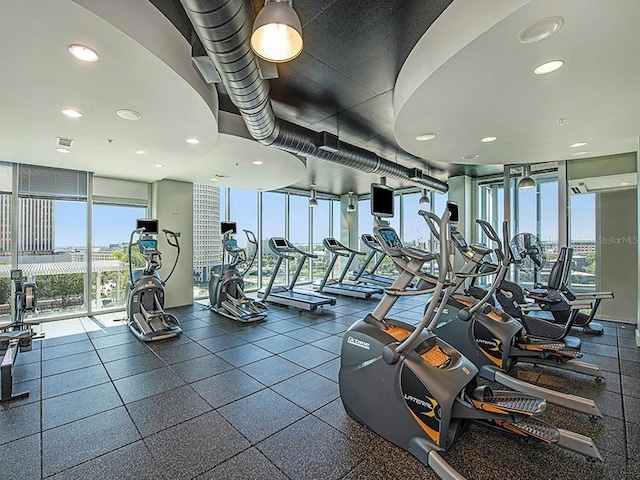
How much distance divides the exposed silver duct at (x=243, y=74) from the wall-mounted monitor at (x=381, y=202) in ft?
2.73

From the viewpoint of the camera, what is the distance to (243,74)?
2.22 metres

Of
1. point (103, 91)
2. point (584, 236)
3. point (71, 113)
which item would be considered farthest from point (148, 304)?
point (584, 236)

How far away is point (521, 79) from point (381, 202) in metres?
2.15

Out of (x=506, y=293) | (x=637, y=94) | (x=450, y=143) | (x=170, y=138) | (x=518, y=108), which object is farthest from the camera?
(x=506, y=293)

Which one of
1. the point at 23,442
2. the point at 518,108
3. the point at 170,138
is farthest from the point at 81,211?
the point at 518,108

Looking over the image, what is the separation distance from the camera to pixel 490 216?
8.59 metres

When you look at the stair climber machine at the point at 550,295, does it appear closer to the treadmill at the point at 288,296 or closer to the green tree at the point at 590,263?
the green tree at the point at 590,263

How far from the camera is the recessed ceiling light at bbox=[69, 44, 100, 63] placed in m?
2.04

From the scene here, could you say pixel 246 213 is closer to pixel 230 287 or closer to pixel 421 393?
pixel 230 287

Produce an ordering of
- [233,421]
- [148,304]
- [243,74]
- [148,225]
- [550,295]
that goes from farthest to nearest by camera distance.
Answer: [148,225] < [148,304] < [550,295] < [233,421] < [243,74]

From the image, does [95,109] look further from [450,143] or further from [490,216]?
[490,216]

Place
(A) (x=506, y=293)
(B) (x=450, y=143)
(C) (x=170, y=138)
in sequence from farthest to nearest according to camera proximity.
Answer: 1. (A) (x=506, y=293)
2. (B) (x=450, y=143)
3. (C) (x=170, y=138)

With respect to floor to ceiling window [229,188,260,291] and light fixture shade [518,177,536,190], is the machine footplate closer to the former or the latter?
light fixture shade [518,177,536,190]

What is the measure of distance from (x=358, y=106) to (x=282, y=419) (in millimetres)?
3593
